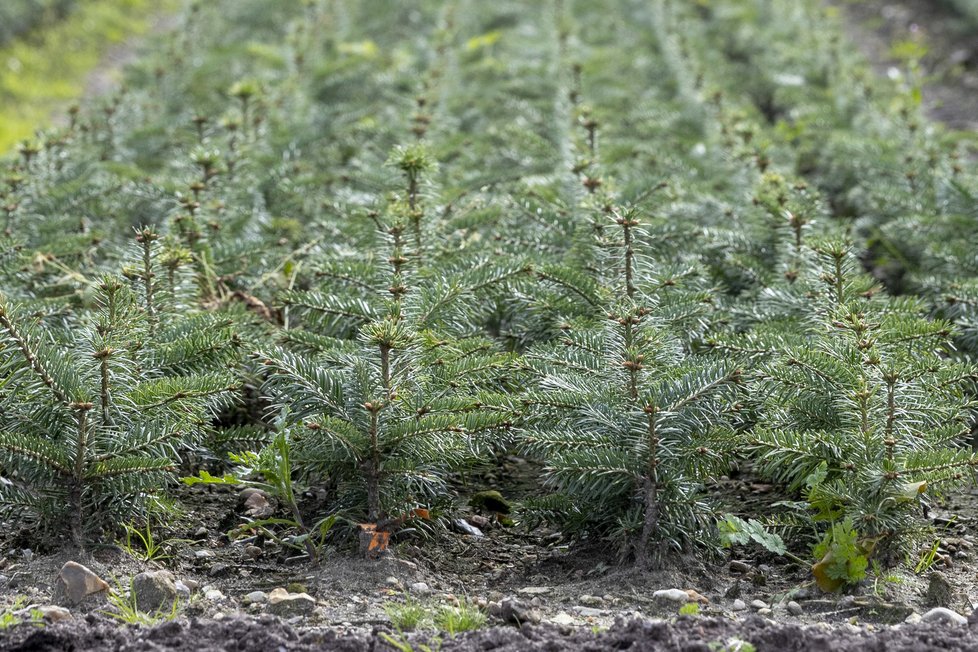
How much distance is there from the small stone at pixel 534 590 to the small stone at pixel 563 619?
15cm

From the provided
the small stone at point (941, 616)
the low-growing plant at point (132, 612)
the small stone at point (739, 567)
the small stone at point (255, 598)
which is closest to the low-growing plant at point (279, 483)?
the small stone at point (255, 598)

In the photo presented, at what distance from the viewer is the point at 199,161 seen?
3.53 m

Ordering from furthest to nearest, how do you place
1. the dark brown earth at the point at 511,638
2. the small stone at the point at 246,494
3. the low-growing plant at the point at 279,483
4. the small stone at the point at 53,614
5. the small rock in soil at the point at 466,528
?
the small stone at the point at 246,494 < the small rock in soil at the point at 466,528 < the low-growing plant at the point at 279,483 < the small stone at the point at 53,614 < the dark brown earth at the point at 511,638

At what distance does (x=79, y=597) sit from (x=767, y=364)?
1.54 m

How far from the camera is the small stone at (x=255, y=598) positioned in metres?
2.15

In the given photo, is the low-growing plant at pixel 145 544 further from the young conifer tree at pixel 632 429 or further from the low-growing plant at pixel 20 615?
the young conifer tree at pixel 632 429

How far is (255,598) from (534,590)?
0.58 meters

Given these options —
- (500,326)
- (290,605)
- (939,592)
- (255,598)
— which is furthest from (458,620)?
(500,326)

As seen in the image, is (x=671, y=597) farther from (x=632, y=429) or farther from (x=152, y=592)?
(x=152, y=592)

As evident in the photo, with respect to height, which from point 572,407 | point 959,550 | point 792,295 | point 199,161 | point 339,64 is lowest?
point 959,550

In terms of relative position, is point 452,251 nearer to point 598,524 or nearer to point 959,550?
point 598,524

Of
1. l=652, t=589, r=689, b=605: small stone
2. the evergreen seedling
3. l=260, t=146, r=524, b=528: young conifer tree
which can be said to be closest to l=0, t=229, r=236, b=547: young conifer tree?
the evergreen seedling

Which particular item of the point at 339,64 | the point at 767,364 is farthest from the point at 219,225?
the point at 339,64

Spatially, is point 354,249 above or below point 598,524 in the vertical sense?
above
